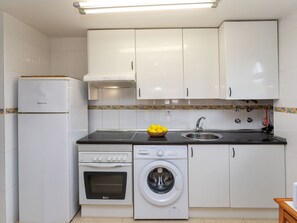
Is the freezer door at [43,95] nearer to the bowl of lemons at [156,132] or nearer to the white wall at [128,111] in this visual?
the white wall at [128,111]

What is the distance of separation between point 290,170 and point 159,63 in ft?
5.93

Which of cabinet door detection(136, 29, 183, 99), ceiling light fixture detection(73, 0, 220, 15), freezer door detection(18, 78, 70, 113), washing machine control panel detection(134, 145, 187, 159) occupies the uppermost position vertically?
ceiling light fixture detection(73, 0, 220, 15)

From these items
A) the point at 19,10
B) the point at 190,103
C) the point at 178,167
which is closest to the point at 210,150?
the point at 178,167

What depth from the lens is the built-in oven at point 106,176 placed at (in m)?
2.23

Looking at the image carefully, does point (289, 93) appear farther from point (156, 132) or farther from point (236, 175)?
point (156, 132)

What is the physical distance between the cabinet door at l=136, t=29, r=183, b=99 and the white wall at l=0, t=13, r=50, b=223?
1.30m

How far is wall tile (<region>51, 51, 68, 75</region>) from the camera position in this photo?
2.96m

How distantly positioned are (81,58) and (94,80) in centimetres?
81

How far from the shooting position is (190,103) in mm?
2842

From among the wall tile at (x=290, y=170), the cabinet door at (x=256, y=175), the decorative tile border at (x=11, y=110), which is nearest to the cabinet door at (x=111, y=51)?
the decorative tile border at (x=11, y=110)

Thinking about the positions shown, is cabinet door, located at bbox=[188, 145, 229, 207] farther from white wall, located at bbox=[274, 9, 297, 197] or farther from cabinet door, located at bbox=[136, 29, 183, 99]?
cabinet door, located at bbox=[136, 29, 183, 99]

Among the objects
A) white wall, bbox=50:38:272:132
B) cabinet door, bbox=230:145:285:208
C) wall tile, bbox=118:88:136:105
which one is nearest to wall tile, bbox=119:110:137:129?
white wall, bbox=50:38:272:132

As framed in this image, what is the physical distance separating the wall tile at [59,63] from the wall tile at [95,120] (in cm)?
69

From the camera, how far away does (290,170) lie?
2119mm
